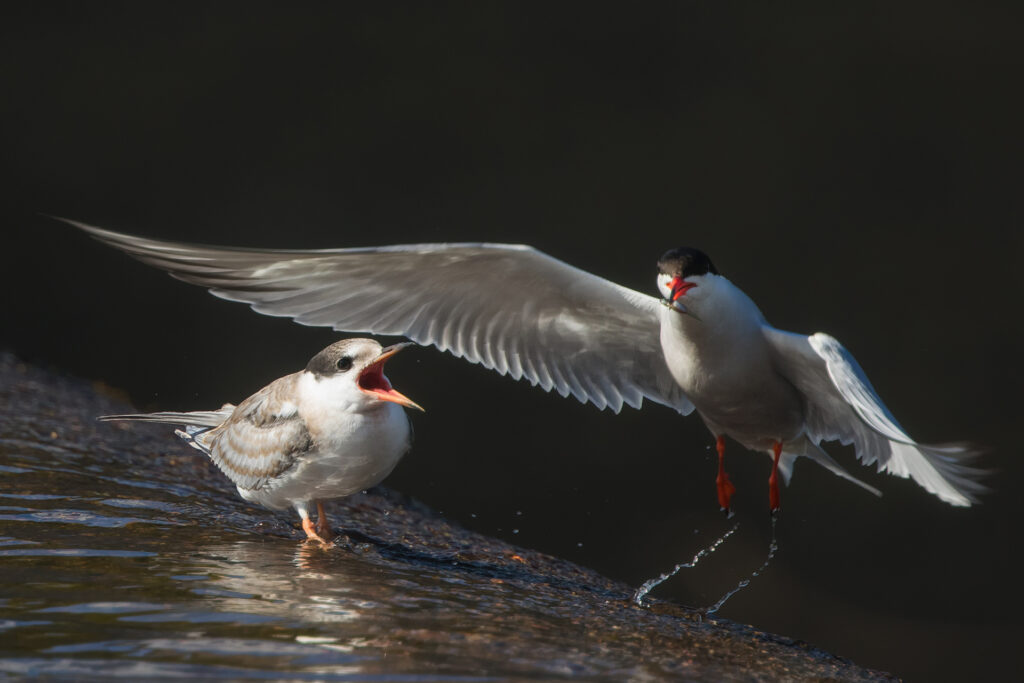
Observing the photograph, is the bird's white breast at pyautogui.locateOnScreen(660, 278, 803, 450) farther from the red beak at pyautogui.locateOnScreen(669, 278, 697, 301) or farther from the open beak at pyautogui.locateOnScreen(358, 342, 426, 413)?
the open beak at pyautogui.locateOnScreen(358, 342, 426, 413)

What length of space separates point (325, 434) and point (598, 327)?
1363 millimetres

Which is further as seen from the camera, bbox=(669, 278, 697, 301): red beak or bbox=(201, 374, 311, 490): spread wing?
bbox=(669, 278, 697, 301): red beak

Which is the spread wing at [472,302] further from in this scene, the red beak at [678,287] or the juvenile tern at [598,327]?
the red beak at [678,287]

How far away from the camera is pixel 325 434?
3334 mm

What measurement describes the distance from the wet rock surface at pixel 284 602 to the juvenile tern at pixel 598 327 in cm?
73

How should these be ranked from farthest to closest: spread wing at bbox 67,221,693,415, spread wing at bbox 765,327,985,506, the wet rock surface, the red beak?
1. the red beak
2. spread wing at bbox 67,221,693,415
3. spread wing at bbox 765,327,985,506
4. the wet rock surface

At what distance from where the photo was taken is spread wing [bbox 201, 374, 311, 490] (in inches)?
134

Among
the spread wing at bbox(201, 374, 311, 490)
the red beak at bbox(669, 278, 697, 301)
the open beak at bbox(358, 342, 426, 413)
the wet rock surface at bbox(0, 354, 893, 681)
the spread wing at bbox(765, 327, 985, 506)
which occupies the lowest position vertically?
the wet rock surface at bbox(0, 354, 893, 681)

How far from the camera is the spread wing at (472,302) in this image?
3.59 metres

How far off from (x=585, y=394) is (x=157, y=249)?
177cm

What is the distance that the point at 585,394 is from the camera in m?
4.45

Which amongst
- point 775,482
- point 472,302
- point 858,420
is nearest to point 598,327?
point 472,302

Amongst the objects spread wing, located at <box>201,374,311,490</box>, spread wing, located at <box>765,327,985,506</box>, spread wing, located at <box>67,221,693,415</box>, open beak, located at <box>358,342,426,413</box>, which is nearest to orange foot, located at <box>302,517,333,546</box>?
spread wing, located at <box>201,374,311,490</box>

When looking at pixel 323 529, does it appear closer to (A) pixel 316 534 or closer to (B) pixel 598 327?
(A) pixel 316 534
